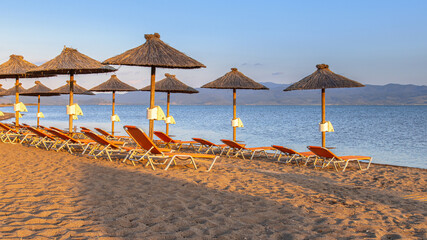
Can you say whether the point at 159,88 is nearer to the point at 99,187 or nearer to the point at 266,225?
the point at 99,187

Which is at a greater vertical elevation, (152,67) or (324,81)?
(152,67)

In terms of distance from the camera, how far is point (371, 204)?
13.3ft

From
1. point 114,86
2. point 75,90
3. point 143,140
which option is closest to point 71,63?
point 143,140

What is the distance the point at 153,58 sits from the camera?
24.1 ft

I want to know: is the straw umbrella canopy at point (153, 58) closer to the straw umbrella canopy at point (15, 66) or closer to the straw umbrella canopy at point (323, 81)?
the straw umbrella canopy at point (323, 81)

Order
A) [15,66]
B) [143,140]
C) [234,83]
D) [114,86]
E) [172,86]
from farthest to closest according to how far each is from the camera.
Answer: [114,86] → [172,86] → [15,66] → [234,83] → [143,140]

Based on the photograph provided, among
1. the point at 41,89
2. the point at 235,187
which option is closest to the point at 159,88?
the point at 41,89

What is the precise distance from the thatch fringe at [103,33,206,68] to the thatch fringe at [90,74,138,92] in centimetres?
517

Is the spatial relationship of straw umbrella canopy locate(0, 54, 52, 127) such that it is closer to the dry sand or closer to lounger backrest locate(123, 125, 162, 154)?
the dry sand

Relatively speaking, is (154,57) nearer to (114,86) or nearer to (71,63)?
(71,63)

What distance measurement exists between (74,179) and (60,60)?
454 centimetres

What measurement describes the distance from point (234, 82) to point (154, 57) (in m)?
3.04

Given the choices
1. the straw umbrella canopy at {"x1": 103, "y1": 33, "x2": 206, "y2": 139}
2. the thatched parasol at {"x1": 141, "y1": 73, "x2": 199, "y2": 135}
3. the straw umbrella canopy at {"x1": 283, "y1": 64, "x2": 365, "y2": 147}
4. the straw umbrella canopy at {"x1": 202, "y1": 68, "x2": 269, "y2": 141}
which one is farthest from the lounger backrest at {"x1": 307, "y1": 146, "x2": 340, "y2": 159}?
the thatched parasol at {"x1": 141, "y1": 73, "x2": 199, "y2": 135}

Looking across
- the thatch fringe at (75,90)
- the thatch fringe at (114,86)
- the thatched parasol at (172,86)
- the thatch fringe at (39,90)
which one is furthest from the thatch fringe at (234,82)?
the thatch fringe at (39,90)
